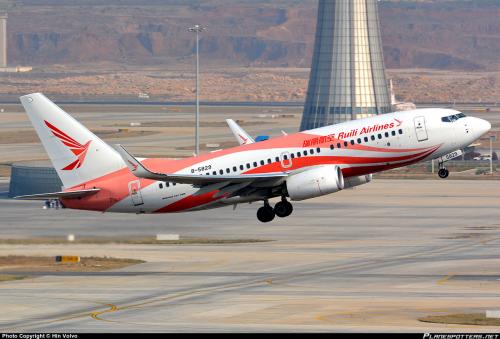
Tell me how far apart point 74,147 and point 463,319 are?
2813 centimetres

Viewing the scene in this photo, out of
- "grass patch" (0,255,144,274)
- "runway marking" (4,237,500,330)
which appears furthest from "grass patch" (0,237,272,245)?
"runway marking" (4,237,500,330)

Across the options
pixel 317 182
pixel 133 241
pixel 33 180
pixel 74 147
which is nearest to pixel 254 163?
pixel 317 182

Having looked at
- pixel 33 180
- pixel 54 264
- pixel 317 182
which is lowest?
pixel 54 264

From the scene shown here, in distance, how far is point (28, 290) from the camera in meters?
97.2

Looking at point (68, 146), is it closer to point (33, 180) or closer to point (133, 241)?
point (133, 241)

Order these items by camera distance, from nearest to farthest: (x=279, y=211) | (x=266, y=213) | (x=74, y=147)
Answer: (x=279, y=211)
(x=74, y=147)
(x=266, y=213)

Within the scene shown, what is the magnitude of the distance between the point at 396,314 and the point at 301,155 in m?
11.8

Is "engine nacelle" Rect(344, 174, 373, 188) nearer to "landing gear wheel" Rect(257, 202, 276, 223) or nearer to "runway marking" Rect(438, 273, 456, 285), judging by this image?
"landing gear wheel" Rect(257, 202, 276, 223)

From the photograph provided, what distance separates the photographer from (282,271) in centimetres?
10700

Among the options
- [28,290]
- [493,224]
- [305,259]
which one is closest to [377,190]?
[493,224]

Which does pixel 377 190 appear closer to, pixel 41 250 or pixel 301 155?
pixel 41 250

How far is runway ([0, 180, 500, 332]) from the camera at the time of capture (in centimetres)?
8219

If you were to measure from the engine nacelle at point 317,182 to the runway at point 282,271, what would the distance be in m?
7.61

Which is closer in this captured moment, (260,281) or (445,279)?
(260,281)
